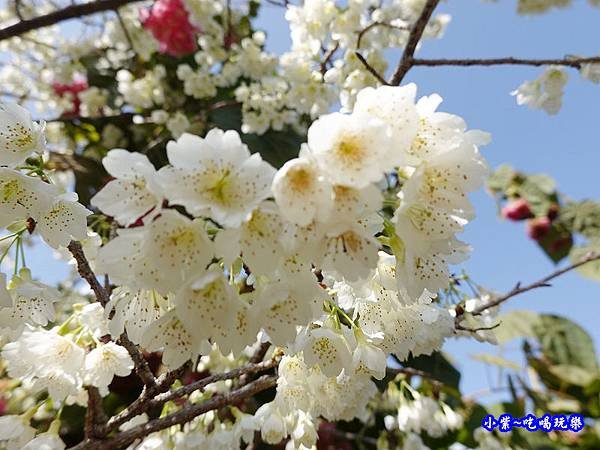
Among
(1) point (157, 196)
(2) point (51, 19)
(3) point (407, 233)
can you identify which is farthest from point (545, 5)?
(1) point (157, 196)

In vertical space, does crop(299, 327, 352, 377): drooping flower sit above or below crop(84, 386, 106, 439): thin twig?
above

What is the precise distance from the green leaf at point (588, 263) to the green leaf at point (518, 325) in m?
0.37

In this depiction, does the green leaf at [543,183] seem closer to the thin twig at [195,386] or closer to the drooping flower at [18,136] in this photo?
the thin twig at [195,386]

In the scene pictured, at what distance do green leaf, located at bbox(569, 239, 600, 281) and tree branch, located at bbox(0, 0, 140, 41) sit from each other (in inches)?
95.5

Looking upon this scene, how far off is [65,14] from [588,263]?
2.59 metres

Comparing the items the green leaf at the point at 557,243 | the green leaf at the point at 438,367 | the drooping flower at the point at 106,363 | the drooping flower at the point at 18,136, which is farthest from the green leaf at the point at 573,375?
the drooping flower at the point at 18,136

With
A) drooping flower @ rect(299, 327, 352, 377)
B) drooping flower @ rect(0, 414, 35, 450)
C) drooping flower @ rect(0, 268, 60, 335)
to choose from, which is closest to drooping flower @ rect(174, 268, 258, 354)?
drooping flower @ rect(299, 327, 352, 377)

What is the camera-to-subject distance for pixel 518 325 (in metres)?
2.77

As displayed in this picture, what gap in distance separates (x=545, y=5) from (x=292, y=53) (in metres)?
1.04

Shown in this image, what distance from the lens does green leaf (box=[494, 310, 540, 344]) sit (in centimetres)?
265

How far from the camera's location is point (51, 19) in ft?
3.65

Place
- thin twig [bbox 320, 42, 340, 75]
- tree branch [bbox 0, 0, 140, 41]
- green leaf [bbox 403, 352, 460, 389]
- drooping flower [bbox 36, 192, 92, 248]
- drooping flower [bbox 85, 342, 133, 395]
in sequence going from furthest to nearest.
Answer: green leaf [bbox 403, 352, 460, 389], thin twig [bbox 320, 42, 340, 75], tree branch [bbox 0, 0, 140, 41], drooping flower [bbox 85, 342, 133, 395], drooping flower [bbox 36, 192, 92, 248]

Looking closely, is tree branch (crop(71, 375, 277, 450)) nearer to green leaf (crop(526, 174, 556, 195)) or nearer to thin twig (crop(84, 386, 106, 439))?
thin twig (crop(84, 386, 106, 439))

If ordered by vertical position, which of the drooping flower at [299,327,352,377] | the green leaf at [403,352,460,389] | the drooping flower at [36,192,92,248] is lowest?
the green leaf at [403,352,460,389]
